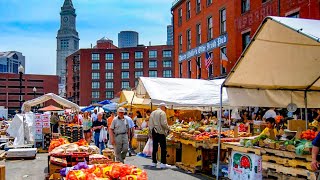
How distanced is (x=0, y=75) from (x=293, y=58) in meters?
137

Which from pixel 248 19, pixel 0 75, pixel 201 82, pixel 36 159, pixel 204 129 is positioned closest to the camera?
pixel 204 129

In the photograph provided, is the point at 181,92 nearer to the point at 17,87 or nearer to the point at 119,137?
the point at 119,137

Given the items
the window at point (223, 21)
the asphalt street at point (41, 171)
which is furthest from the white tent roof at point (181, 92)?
the window at point (223, 21)

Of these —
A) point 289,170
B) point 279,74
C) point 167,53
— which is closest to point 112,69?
point 167,53

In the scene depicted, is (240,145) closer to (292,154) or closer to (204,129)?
(292,154)

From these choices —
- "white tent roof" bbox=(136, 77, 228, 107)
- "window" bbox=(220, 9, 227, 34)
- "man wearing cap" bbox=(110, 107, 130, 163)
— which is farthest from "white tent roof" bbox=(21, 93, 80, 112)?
"window" bbox=(220, 9, 227, 34)

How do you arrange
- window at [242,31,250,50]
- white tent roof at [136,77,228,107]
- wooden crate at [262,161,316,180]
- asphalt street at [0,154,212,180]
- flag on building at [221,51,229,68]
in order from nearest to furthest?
wooden crate at [262,161,316,180] < asphalt street at [0,154,212,180] < white tent roof at [136,77,228,107] < flag on building at [221,51,229,68] < window at [242,31,250,50]

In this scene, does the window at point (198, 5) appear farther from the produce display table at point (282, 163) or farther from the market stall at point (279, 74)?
the produce display table at point (282, 163)

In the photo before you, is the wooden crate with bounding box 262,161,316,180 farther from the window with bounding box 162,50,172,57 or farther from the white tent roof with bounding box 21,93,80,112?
the window with bounding box 162,50,172,57

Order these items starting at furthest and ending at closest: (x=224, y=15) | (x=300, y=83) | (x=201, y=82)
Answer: (x=224, y=15), (x=201, y=82), (x=300, y=83)

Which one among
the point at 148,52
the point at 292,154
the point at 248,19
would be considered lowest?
the point at 292,154

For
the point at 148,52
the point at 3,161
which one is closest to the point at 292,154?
the point at 3,161

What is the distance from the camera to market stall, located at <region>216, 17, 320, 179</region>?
26.1ft

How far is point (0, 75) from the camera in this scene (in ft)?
442
